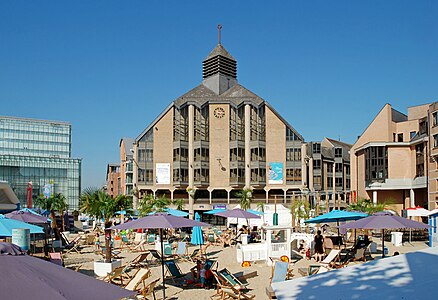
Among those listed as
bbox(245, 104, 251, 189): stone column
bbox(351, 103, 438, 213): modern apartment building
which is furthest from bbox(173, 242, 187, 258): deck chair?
bbox(245, 104, 251, 189): stone column

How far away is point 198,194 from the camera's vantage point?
6144 cm

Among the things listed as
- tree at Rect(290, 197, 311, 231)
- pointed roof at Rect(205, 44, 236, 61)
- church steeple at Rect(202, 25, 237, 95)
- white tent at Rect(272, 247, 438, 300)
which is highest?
pointed roof at Rect(205, 44, 236, 61)

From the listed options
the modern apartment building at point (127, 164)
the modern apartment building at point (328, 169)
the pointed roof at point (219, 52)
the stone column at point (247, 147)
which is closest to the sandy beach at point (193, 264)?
the stone column at point (247, 147)

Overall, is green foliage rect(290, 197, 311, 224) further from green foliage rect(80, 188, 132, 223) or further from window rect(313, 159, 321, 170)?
window rect(313, 159, 321, 170)

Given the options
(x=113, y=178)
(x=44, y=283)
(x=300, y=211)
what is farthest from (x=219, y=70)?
(x=44, y=283)

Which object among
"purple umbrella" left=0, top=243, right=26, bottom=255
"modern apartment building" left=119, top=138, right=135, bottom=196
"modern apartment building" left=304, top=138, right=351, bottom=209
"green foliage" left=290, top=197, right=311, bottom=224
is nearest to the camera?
"purple umbrella" left=0, top=243, right=26, bottom=255

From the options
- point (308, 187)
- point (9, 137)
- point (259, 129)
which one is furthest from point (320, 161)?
point (9, 137)

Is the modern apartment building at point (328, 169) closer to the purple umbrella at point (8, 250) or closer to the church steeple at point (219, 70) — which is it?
the church steeple at point (219, 70)

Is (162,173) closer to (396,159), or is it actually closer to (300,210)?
(396,159)

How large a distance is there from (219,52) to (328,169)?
23461 millimetres

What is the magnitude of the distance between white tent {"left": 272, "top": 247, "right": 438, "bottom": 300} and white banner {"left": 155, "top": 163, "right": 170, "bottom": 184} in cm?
5416

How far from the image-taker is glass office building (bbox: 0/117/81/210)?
326 ft

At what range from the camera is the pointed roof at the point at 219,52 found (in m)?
71.6

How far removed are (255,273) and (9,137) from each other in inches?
4317
